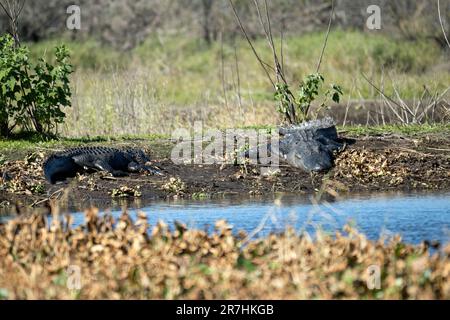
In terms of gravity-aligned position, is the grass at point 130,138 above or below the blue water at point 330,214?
above

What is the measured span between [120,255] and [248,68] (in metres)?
16.5

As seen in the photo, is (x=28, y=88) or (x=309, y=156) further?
(x=28, y=88)

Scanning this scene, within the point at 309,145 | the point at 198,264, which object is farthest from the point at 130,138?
the point at 198,264

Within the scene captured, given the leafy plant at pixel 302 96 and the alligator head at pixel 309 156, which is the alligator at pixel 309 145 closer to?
the alligator head at pixel 309 156

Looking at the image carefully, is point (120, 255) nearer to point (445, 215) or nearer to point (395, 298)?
point (395, 298)

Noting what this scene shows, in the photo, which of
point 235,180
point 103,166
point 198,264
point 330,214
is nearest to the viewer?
point 198,264

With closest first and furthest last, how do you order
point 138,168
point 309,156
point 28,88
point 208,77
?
point 138,168, point 309,156, point 28,88, point 208,77

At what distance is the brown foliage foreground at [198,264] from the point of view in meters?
5.77

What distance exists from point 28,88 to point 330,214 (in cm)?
563

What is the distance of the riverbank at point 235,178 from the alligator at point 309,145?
118 mm

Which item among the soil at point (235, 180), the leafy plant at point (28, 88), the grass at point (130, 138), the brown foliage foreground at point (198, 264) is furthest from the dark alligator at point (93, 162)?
the brown foliage foreground at point (198, 264)

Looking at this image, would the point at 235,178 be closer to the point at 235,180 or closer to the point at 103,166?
the point at 235,180

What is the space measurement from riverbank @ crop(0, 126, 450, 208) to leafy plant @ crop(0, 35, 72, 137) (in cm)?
68

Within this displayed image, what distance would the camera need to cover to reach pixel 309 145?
12.1m
